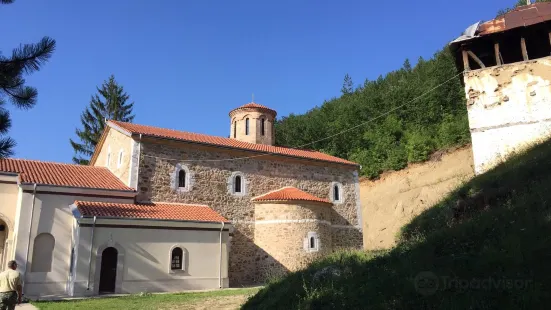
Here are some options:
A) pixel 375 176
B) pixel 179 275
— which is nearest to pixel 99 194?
pixel 179 275

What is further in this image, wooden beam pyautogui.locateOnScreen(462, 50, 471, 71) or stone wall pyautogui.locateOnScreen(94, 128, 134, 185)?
stone wall pyautogui.locateOnScreen(94, 128, 134, 185)

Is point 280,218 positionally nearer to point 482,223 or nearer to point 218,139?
point 218,139

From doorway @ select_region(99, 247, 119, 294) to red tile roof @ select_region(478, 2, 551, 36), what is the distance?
15.0 metres

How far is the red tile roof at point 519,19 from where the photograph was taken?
1274 cm

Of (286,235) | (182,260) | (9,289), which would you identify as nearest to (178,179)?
(182,260)

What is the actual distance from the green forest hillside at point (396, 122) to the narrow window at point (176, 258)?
21.4 metres

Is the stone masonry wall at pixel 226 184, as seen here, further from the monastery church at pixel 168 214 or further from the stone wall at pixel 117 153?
the stone wall at pixel 117 153

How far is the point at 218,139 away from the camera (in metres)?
20.3

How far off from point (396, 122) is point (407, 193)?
8.69 metres

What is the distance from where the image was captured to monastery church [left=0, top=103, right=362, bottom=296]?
45.2ft

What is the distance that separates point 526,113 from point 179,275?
43.3 feet

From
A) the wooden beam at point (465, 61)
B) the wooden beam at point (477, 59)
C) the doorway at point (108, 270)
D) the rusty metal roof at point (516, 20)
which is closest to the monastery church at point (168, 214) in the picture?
the doorway at point (108, 270)

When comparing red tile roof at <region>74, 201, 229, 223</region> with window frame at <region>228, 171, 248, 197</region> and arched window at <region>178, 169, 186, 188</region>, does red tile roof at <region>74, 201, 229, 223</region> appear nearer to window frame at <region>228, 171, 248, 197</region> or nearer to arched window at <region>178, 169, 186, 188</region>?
arched window at <region>178, 169, 186, 188</region>

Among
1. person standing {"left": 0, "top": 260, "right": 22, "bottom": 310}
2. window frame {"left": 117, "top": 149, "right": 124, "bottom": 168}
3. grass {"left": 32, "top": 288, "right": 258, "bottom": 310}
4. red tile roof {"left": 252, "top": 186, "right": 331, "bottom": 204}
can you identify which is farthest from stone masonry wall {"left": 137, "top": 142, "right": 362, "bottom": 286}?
person standing {"left": 0, "top": 260, "right": 22, "bottom": 310}
